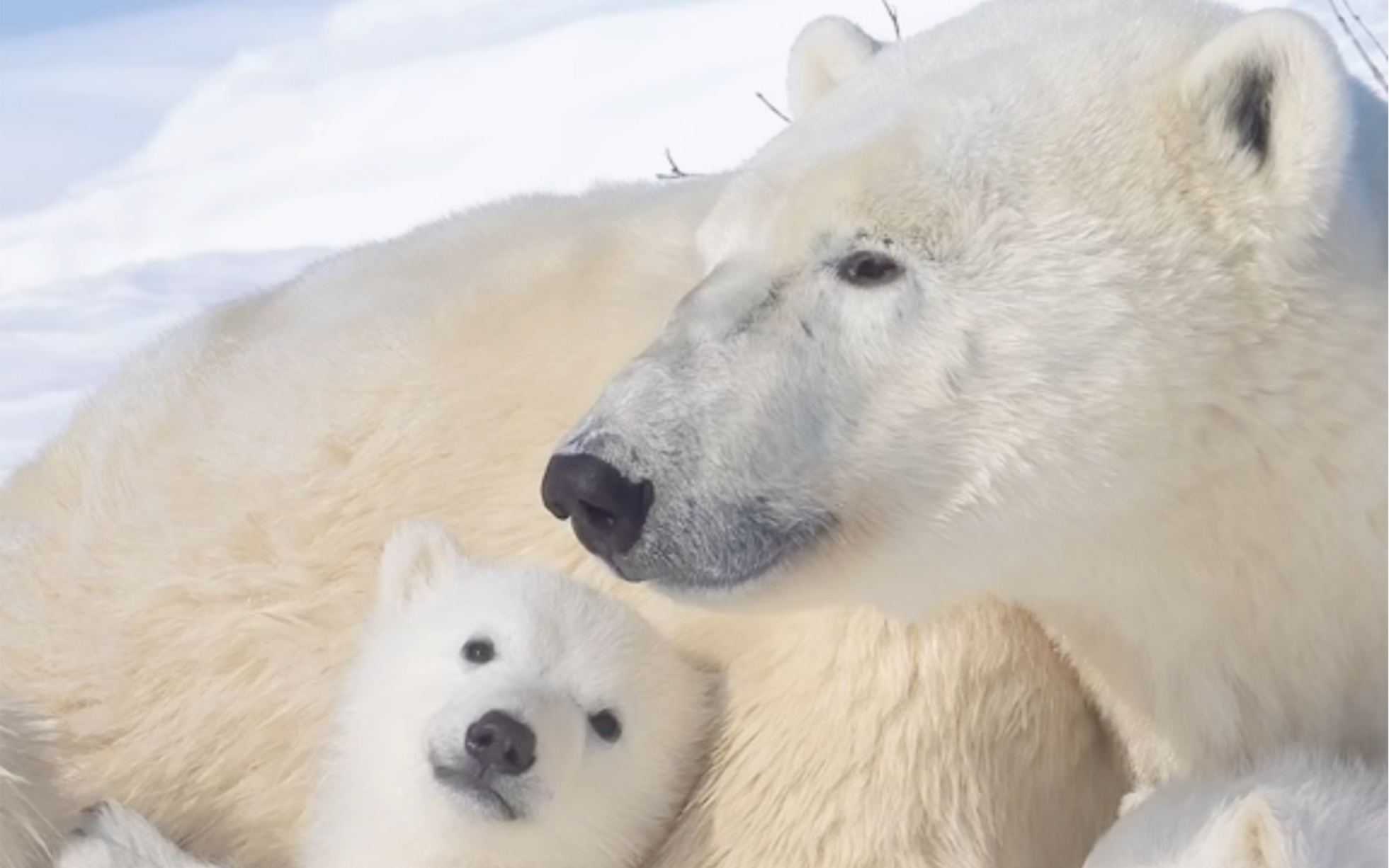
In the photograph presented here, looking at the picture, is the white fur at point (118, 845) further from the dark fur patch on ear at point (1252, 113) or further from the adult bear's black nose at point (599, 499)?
the dark fur patch on ear at point (1252, 113)

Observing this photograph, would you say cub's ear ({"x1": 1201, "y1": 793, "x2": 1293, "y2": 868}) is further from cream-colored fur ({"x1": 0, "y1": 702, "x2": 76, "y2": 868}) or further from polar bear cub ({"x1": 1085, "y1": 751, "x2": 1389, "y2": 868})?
cream-colored fur ({"x1": 0, "y1": 702, "x2": 76, "y2": 868})

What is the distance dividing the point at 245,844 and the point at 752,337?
4.63ft

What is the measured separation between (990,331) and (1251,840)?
0.65 m

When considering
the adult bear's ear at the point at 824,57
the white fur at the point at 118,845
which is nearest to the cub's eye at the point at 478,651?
the white fur at the point at 118,845

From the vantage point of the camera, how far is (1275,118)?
230cm

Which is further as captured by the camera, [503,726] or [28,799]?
[28,799]

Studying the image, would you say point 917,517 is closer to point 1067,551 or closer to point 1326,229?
point 1067,551

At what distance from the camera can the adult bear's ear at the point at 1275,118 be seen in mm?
2256

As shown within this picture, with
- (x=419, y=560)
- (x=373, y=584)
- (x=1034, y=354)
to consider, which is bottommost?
(x=373, y=584)

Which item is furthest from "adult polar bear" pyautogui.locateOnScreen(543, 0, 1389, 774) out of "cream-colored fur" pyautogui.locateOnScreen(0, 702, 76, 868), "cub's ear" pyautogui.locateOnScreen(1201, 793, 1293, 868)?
"cream-colored fur" pyautogui.locateOnScreen(0, 702, 76, 868)

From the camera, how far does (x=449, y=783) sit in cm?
280

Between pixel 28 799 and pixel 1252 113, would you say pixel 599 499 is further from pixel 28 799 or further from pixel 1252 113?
pixel 28 799

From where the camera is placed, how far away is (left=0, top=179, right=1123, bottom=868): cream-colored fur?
2.75 metres

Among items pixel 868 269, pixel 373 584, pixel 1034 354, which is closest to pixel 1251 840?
pixel 1034 354
